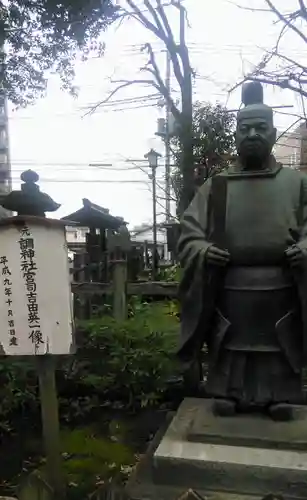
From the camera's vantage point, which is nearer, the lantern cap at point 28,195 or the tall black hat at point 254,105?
the tall black hat at point 254,105

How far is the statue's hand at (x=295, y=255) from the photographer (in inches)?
95.9

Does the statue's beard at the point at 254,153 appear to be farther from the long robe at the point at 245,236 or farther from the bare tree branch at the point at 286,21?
the bare tree branch at the point at 286,21

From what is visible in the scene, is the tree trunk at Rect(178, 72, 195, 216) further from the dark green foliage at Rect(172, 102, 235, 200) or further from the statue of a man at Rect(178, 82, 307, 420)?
the statue of a man at Rect(178, 82, 307, 420)

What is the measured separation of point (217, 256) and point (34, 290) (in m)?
Result: 0.95

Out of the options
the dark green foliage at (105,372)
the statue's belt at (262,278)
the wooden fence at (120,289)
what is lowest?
the dark green foliage at (105,372)

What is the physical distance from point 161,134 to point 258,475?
41.4 ft

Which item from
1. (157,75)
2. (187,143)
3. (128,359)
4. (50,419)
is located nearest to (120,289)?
(128,359)

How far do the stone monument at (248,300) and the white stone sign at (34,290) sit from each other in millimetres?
712

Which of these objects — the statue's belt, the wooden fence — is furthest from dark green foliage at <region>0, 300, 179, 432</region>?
the statue's belt

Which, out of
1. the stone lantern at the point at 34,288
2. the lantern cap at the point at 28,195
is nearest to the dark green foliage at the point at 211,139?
the lantern cap at the point at 28,195

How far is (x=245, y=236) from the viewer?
2588 millimetres

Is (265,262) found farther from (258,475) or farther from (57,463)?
(57,463)

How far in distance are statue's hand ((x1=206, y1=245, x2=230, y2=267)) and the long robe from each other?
0.03 meters

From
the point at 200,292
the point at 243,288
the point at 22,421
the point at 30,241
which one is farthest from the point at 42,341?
the point at 22,421
